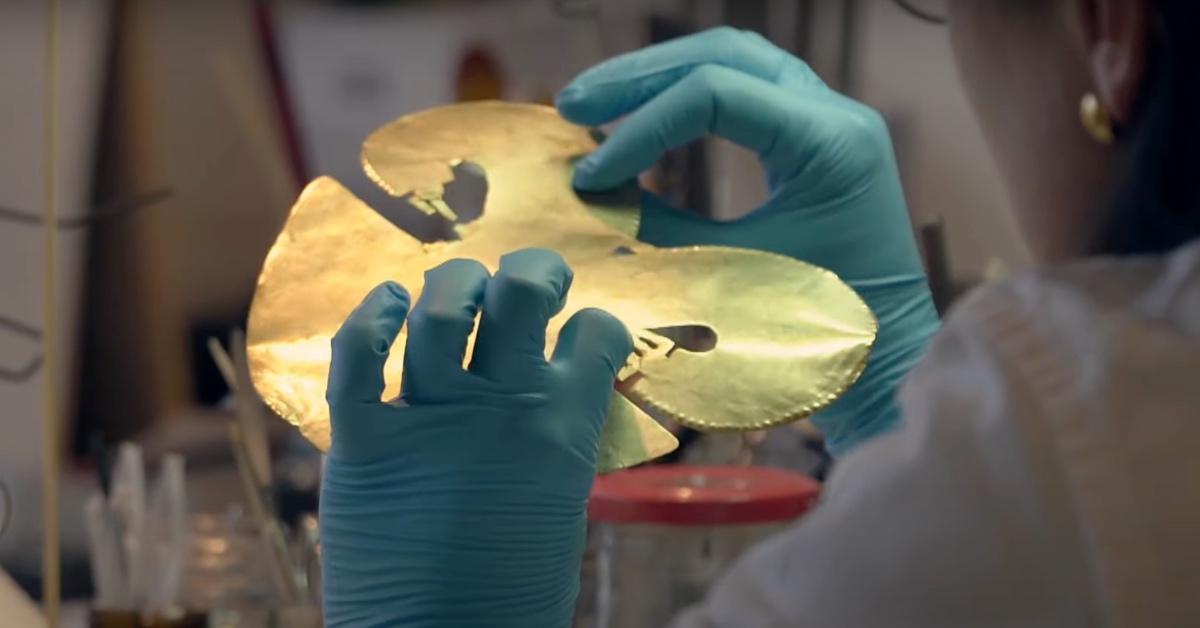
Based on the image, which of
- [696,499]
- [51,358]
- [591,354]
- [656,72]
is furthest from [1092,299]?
[51,358]

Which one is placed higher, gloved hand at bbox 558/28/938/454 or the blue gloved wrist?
gloved hand at bbox 558/28/938/454

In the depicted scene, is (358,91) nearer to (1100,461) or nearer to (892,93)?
(892,93)

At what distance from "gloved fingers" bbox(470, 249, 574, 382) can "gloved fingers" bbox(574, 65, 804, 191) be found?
12cm

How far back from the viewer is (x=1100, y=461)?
1.10ft

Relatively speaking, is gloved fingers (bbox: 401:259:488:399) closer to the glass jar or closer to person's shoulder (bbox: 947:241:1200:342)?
person's shoulder (bbox: 947:241:1200:342)

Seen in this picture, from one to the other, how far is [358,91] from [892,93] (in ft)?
1.56

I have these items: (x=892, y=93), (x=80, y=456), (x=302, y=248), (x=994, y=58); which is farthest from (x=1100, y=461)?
(x=80, y=456)

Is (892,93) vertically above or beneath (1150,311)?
beneath

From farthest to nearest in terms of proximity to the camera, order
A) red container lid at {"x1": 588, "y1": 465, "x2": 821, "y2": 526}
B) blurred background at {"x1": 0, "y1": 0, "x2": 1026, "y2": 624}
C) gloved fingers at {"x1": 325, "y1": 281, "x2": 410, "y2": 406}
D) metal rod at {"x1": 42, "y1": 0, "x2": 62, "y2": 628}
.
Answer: blurred background at {"x1": 0, "y1": 0, "x2": 1026, "y2": 624} → metal rod at {"x1": 42, "y1": 0, "x2": 62, "y2": 628} → red container lid at {"x1": 588, "y1": 465, "x2": 821, "y2": 526} → gloved fingers at {"x1": 325, "y1": 281, "x2": 410, "y2": 406}

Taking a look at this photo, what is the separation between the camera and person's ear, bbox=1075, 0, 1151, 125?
38 centimetres

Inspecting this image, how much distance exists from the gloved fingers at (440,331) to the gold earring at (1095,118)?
0.22m

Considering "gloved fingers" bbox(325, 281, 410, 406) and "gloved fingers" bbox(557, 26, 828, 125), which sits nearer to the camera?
"gloved fingers" bbox(325, 281, 410, 406)

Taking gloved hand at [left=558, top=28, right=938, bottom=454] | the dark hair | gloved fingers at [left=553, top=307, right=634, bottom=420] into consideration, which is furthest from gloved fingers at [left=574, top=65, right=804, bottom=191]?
the dark hair

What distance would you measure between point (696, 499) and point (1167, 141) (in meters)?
0.45
